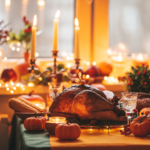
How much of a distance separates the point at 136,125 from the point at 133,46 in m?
2.09

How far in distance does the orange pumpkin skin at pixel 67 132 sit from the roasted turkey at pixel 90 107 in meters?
0.19

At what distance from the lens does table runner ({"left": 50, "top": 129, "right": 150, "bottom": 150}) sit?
3.46 feet

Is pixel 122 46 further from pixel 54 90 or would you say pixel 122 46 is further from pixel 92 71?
pixel 54 90

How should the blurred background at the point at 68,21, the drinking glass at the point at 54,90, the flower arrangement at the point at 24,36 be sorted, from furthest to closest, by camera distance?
the blurred background at the point at 68,21 < the flower arrangement at the point at 24,36 < the drinking glass at the point at 54,90

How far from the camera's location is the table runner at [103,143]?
105 cm

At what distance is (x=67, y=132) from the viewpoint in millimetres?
1118

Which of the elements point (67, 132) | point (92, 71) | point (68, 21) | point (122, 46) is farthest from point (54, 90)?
point (122, 46)

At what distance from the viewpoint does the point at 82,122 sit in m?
1.33

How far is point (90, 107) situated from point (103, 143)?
259 mm

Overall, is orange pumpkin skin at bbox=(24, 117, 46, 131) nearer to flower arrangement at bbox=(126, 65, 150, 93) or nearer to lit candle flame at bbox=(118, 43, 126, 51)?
flower arrangement at bbox=(126, 65, 150, 93)

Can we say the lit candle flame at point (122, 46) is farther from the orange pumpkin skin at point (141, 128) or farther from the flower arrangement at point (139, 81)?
the orange pumpkin skin at point (141, 128)

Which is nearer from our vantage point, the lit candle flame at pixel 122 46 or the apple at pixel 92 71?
the apple at pixel 92 71

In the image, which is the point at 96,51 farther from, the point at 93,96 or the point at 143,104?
the point at 93,96

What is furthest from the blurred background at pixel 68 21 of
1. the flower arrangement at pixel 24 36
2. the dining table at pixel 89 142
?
the dining table at pixel 89 142
